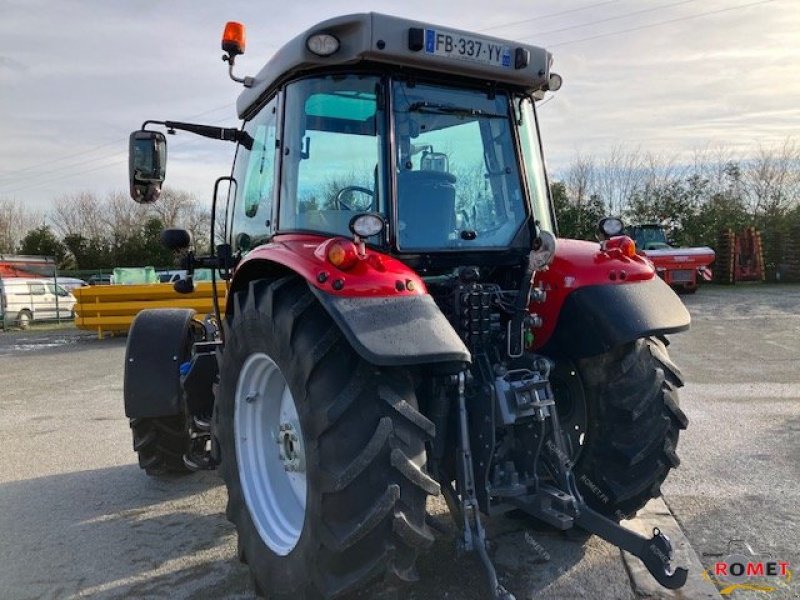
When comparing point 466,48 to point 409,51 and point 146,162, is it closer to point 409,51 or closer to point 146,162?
point 409,51

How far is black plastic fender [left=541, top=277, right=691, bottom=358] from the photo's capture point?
2941mm

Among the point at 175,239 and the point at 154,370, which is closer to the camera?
the point at 175,239

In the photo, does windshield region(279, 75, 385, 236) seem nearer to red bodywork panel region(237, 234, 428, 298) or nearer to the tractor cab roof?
the tractor cab roof

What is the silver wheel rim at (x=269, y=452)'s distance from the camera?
2.91 m

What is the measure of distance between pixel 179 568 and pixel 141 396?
124 cm

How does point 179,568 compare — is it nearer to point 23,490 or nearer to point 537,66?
point 23,490

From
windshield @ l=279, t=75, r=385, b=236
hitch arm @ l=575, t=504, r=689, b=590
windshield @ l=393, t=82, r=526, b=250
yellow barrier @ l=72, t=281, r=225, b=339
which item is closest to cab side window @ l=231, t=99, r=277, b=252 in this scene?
windshield @ l=279, t=75, r=385, b=236

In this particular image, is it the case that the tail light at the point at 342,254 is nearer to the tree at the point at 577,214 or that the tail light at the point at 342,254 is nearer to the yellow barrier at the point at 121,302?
the yellow barrier at the point at 121,302

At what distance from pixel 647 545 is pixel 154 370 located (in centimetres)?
309

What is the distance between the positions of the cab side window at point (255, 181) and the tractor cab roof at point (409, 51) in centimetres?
35

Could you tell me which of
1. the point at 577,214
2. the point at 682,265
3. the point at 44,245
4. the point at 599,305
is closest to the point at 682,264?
the point at 682,265

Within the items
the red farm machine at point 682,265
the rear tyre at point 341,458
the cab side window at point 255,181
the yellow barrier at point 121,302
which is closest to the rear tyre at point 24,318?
the yellow barrier at point 121,302

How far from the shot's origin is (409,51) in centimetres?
288

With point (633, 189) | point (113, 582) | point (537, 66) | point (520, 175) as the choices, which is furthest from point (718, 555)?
point (633, 189)
